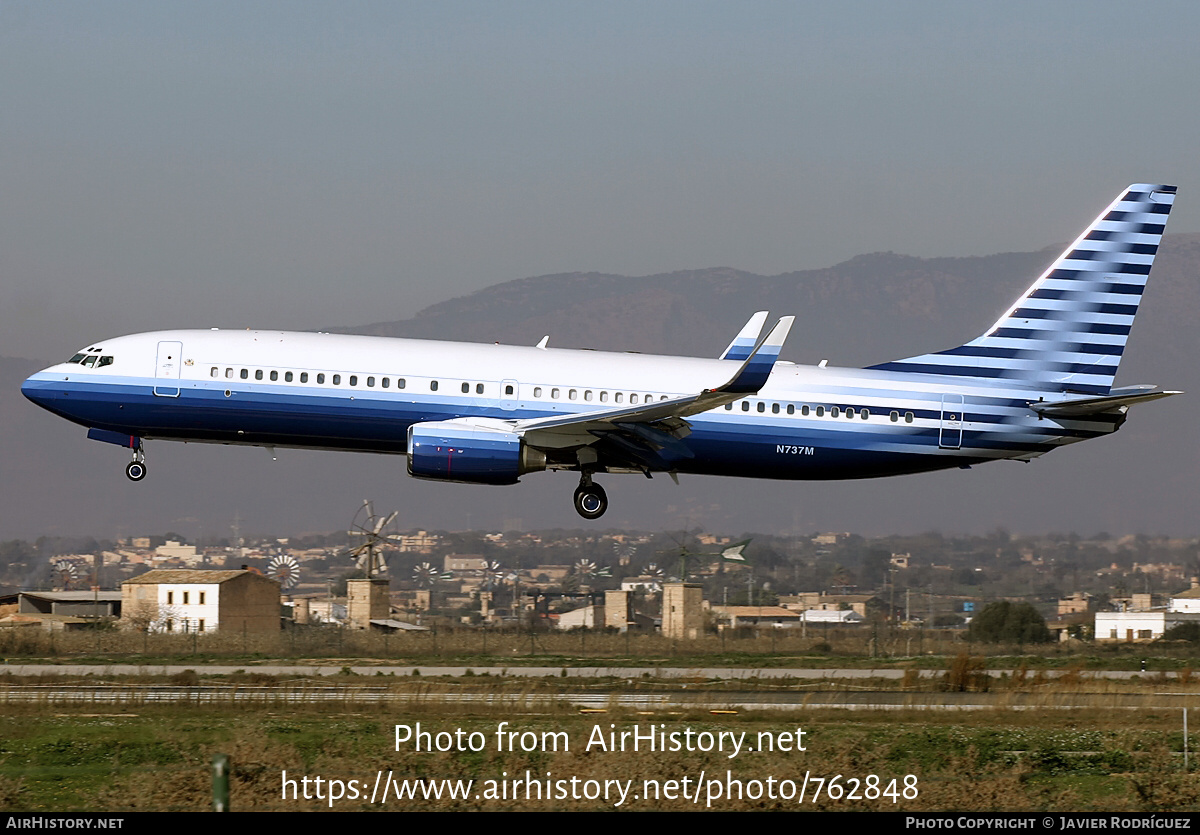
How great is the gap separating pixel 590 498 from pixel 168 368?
36.5 feet

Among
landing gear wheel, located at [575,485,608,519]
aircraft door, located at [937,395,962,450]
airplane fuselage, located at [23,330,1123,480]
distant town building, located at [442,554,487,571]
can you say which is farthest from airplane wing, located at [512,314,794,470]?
distant town building, located at [442,554,487,571]

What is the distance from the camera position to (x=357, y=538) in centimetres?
9325

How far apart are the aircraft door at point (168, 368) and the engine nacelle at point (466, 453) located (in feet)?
19.8

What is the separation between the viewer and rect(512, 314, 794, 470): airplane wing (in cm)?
3284

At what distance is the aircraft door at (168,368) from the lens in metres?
35.9

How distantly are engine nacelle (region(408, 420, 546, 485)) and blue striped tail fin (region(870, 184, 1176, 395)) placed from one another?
10.5 m

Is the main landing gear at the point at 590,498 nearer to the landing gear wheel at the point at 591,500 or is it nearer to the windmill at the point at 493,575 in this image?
the landing gear wheel at the point at 591,500

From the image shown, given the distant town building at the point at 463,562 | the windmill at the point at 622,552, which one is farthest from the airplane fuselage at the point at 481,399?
the distant town building at the point at 463,562

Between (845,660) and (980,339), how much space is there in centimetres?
1708

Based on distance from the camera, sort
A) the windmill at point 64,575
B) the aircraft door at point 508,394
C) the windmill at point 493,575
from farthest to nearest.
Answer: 1. the windmill at point 493,575
2. the windmill at point 64,575
3. the aircraft door at point 508,394

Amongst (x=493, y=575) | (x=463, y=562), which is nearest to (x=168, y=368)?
(x=493, y=575)

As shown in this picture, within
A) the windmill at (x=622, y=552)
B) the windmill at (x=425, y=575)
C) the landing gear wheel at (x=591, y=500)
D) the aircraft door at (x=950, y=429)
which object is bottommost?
the windmill at (x=425, y=575)

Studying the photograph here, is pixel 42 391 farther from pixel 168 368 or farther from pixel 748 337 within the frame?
pixel 748 337
